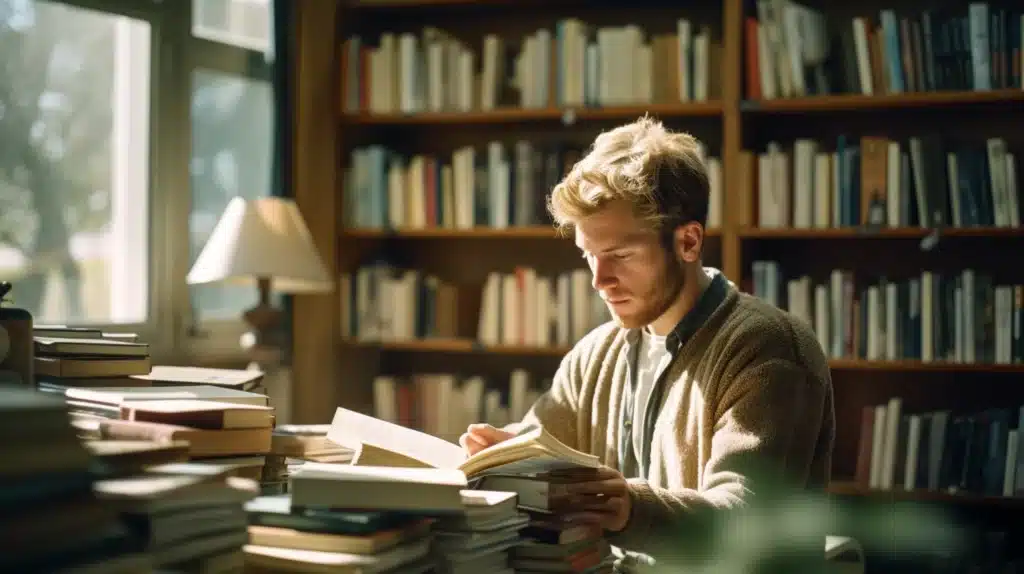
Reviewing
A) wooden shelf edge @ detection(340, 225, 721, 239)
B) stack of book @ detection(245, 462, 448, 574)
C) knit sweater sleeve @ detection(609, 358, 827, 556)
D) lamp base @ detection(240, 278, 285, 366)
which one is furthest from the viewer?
wooden shelf edge @ detection(340, 225, 721, 239)

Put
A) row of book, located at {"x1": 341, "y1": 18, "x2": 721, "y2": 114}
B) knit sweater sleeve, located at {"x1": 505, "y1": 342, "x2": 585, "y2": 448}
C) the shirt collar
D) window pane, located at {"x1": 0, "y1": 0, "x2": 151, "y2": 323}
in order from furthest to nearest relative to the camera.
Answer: row of book, located at {"x1": 341, "y1": 18, "x2": 721, "y2": 114} < window pane, located at {"x1": 0, "y1": 0, "x2": 151, "y2": 323} < knit sweater sleeve, located at {"x1": 505, "y1": 342, "x2": 585, "y2": 448} < the shirt collar

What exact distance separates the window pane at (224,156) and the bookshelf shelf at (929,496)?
83.5 inches

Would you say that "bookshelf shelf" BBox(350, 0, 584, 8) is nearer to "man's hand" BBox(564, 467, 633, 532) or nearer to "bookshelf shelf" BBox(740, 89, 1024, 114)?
"bookshelf shelf" BBox(740, 89, 1024, 114)

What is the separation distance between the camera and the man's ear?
79.3 inches

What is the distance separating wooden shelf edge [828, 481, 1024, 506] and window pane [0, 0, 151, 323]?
2298 mm

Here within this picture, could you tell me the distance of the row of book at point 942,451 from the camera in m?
3.50

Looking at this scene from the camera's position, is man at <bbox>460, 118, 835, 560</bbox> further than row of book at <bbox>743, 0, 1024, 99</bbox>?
No

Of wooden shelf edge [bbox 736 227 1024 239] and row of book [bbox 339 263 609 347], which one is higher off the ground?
wooden shelf edge [bbox 736 227 1024 239]

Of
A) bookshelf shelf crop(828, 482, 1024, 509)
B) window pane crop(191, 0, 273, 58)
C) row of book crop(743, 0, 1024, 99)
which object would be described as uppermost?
window pane crop(191, 0, 273, 58)

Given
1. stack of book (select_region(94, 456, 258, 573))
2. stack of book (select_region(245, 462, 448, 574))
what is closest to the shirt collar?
stack of book (select_region(245, 462, 448, 574))

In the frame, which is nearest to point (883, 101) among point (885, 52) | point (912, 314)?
point (885, 52)

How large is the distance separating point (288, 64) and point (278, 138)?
282 millimetres

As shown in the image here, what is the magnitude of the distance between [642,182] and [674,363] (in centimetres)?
34

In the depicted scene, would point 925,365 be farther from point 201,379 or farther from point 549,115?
point 201,379
